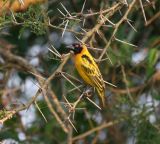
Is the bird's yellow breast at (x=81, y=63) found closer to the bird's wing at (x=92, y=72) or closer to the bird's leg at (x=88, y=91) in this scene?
the bird's wing at (x=92, y=72)

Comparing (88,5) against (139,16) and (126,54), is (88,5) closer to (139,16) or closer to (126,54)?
(139,16)

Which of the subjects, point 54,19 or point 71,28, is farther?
point 54,19

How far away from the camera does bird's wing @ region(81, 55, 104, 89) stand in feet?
18.7

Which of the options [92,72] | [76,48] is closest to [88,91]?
[92,72]

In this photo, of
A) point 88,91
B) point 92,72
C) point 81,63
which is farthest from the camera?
point 81,63

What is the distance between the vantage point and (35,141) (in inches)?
293

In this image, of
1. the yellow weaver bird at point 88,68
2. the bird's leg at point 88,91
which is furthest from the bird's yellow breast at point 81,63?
the bird's leg at point 88,91

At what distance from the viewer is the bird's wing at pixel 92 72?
569 centimetres

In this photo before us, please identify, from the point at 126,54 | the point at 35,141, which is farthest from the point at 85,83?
the point at 35,141

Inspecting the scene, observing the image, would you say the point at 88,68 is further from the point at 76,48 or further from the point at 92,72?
the point at 76,48

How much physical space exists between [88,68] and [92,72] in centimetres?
6

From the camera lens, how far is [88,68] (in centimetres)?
580

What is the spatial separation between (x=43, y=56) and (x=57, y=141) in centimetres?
99

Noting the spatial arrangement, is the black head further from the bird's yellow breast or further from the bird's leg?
the bird's leg
